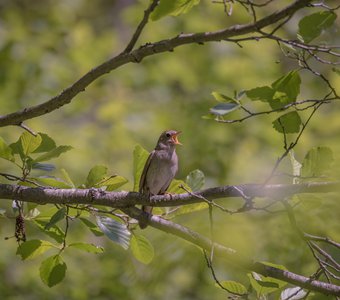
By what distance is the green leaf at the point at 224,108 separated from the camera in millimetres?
2549

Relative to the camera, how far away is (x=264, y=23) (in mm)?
2004

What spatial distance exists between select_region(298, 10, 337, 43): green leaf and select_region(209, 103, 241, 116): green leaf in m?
0.42

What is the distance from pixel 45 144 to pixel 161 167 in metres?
2.39

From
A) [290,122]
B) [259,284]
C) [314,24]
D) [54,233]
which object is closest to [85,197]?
[54,233]

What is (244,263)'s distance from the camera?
8.74 feet

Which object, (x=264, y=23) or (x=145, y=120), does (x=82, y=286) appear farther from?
(x=264, y=23)

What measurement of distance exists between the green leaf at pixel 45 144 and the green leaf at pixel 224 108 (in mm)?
744

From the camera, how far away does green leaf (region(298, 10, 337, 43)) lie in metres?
2.26

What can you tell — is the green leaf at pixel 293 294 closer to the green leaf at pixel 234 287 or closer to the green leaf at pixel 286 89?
the green leaf at pixel 234 287

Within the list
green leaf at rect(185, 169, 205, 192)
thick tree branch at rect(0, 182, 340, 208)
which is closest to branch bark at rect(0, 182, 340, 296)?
thick tree branch at rect(0, 182, 340, 208)

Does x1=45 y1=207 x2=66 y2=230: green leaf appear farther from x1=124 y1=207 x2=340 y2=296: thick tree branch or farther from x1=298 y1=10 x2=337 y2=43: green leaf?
x1=298 y1=10 x2=337 y2=43: green leaf

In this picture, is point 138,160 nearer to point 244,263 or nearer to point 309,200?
point 244,263

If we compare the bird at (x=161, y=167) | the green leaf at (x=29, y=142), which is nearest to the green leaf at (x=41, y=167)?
the green leaf at (x=29, y=142)

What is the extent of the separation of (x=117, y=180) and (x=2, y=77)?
4254 millimetres
